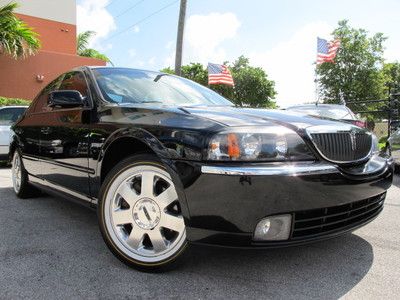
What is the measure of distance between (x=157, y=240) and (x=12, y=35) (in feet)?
50.1

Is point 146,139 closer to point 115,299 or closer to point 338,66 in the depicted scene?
point 115,299

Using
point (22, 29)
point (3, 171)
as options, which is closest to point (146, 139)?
point (3, 171)

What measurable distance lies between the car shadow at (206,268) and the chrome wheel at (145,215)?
16 cm

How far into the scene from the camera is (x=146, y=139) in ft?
8.89

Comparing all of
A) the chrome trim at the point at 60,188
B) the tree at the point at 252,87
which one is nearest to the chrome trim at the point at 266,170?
the chrome trim at the point at 60,188

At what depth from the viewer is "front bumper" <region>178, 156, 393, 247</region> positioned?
7.61 feet

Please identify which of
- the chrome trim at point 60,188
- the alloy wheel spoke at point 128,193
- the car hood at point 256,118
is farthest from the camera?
the chrome trim at point 60,188

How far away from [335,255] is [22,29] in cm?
1589

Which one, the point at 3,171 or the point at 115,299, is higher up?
the point at 115,299

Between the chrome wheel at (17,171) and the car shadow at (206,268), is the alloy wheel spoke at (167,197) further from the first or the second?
the chrome wheel at (17,171)

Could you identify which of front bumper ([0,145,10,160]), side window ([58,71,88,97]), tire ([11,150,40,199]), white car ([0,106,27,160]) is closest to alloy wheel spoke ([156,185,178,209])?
side window ([58,71,88,97])

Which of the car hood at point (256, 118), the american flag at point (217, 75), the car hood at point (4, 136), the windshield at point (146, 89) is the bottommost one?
the car hood at point (4, 136)

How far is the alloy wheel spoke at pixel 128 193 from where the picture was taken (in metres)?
2.82

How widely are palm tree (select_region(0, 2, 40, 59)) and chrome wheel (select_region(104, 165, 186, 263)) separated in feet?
48.2
